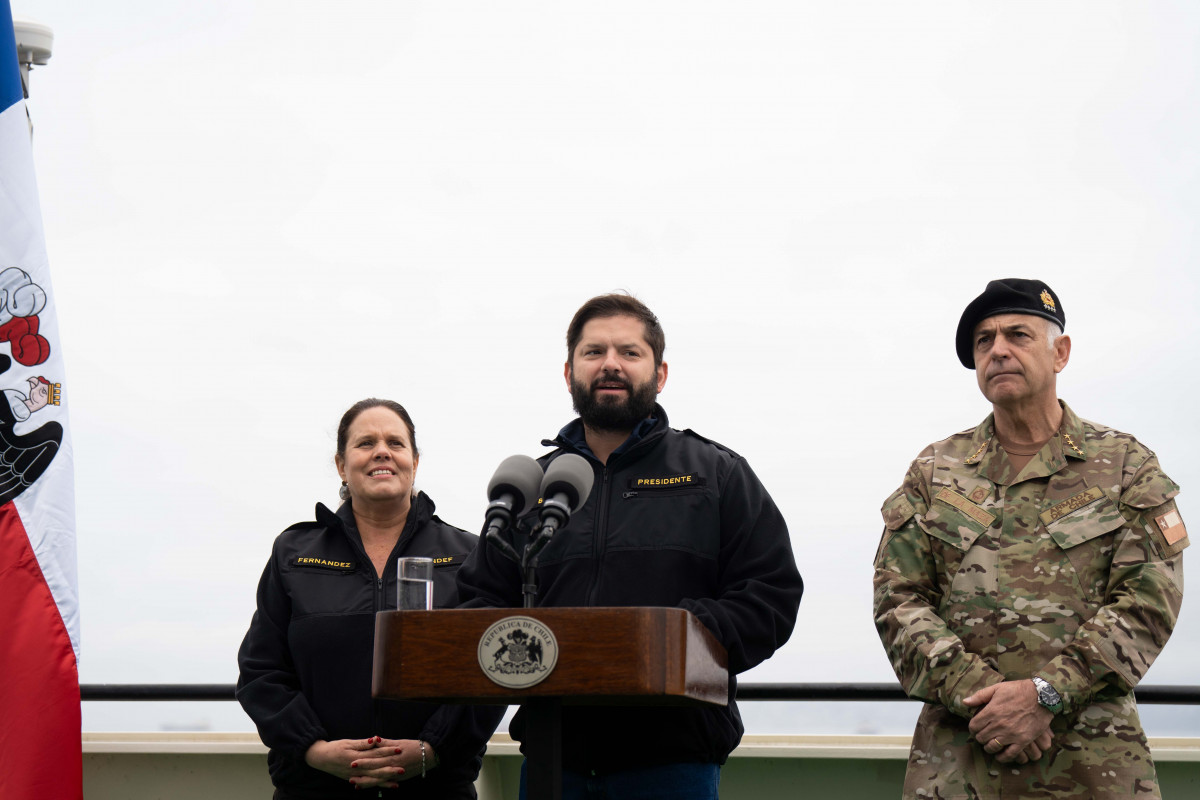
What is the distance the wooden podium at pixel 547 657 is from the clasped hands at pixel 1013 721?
955mm

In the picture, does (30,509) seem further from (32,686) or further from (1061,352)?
(1061,352)

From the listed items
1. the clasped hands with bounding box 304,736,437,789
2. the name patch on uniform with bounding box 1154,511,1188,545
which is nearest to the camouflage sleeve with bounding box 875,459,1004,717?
the name patch on uniform with bounding box 1154,511,1188,545

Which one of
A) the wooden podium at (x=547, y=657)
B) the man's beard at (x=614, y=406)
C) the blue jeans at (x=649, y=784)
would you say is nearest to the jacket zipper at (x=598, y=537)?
the man's beard at (x=614, y=406)

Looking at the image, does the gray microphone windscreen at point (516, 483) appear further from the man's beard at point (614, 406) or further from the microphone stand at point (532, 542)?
the man's beard at point (614, 406)

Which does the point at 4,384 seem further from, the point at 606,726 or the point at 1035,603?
the point at 1035,603

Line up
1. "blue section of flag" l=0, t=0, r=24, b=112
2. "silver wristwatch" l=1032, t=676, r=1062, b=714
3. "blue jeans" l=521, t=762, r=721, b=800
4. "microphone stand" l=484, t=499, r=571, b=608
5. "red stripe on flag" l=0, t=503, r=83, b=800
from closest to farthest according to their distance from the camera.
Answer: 1. "microphone stand" l=484, t=499, r=571, b=608
2. "blue jeans" l=521, t=762, r=721, b=800
3. "silver wristwatch" l=1032, t=676, r=1062, b=714
4. "red stripe on flag" l=0, t=503, r=83, b=800
5. "blue section of flag" l=0, t=0, r=24, b=112

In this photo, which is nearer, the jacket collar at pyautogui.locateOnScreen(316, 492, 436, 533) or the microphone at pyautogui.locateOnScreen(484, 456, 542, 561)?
the microphone at pyautogui.locateOnScreen(484, 456, 542, 561)

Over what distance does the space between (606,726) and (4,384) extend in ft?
Result: 8.50

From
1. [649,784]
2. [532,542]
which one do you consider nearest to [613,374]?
[532,542]

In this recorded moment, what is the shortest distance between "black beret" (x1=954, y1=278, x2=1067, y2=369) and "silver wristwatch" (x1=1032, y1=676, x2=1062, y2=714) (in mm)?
943

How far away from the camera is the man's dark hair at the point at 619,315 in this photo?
2582mm

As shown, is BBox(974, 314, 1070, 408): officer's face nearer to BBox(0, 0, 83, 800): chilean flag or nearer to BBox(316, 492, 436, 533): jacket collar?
BBox(316, 492, 436, 533): jacket collar

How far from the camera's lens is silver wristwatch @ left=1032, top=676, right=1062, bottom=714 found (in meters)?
2.28

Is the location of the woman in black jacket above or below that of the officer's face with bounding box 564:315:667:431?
below
